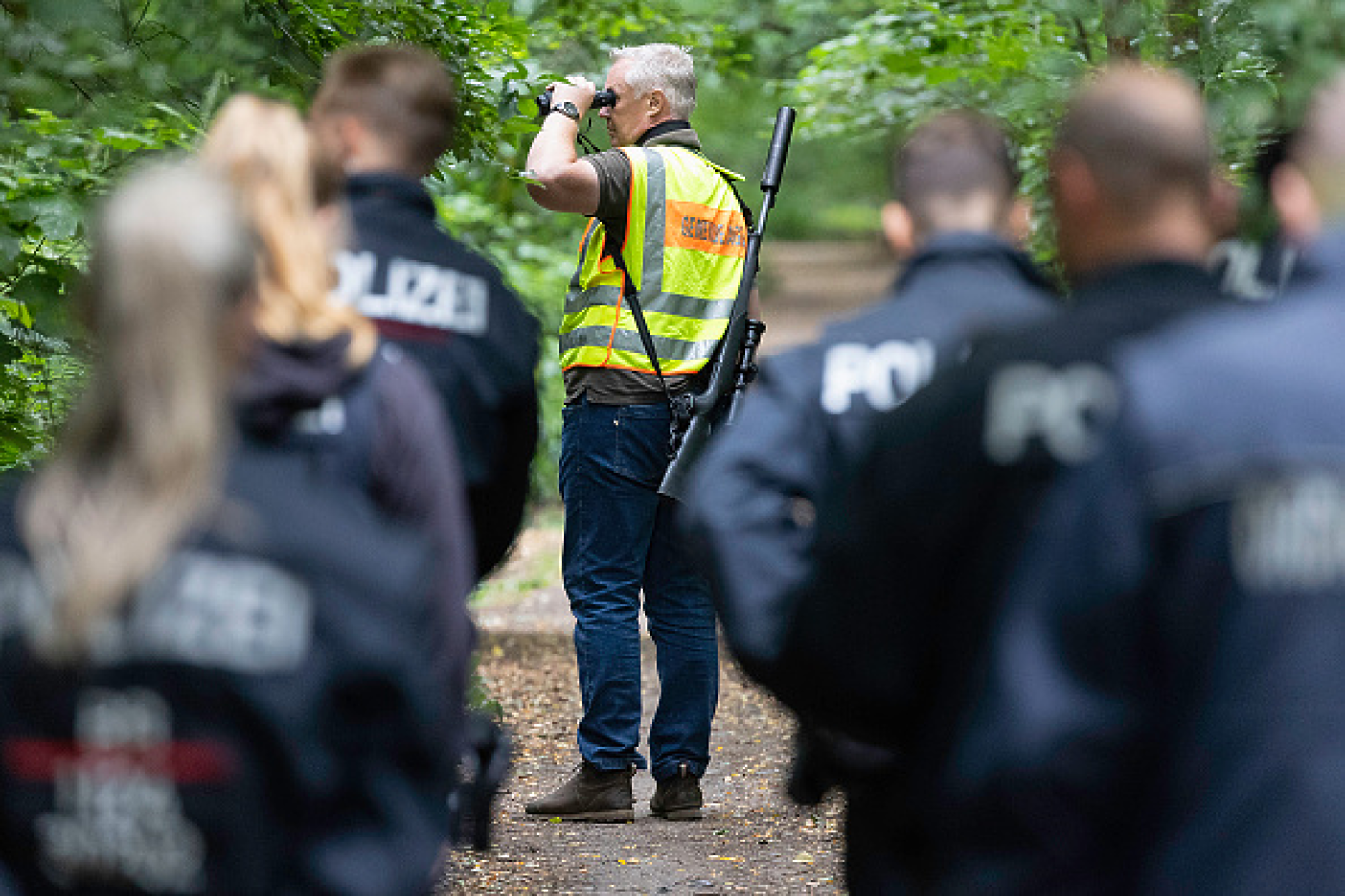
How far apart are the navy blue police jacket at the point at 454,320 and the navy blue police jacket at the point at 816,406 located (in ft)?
1.77

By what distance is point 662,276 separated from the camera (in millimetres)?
5129

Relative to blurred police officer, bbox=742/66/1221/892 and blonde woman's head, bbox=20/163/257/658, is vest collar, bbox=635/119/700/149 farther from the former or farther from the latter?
blonde woman's head, bbox=20/163/257/658

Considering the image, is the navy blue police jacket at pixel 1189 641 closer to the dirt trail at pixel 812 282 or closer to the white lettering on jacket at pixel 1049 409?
the white lettering on jacket at pixel 1049 409

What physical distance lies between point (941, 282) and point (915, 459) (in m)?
0.79

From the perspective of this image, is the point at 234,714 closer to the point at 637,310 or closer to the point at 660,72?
the point at 637,310

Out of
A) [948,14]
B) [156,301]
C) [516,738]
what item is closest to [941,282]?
[156,301]

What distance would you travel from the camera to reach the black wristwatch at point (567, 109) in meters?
4.79

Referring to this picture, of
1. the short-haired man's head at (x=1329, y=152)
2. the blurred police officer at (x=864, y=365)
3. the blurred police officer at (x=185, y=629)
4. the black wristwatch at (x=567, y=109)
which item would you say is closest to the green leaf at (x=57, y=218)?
the black wristwatch at (x=567, y=109)

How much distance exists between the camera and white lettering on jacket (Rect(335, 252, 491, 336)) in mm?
3080

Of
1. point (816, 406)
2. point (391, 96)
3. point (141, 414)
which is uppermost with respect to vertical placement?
point (391, 96)

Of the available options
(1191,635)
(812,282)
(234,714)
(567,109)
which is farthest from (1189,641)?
(812,282)

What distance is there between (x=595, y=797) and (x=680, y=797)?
282 millimetres

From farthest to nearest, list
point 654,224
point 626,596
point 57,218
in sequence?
point 626,596 < point 654,224 < point 57,218

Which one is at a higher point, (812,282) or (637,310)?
(637,310)
